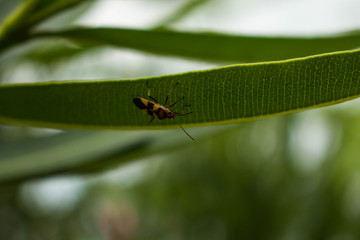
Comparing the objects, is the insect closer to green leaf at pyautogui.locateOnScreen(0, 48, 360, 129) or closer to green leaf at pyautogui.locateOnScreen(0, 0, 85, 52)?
green leaf at pyautogui.locateOnScreen(0, 48, 360, 129)

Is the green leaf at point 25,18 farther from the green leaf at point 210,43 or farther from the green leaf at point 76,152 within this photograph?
the green leaf at point 76,152

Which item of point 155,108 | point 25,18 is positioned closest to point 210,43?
Answer: point 155,108

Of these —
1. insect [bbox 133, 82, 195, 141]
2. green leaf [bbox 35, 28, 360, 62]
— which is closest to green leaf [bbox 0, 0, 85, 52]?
green leaf [bbox 35, 28, 360, 62]

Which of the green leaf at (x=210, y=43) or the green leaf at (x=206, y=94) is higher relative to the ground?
the green leaf at (x=210, y=43)

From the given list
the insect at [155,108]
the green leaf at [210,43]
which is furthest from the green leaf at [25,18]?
the insect at [155,108]

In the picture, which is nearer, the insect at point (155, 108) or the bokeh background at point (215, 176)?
the insect at point (155, 108)

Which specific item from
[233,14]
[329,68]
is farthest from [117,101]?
[233,14]

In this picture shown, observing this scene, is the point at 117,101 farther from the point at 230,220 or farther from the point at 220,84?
the point at 230,220
